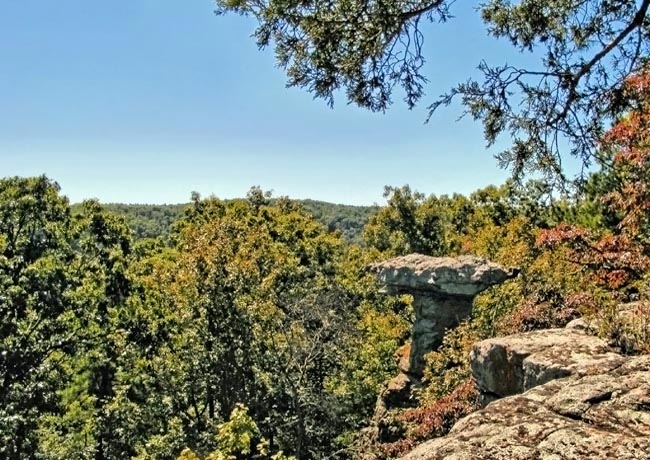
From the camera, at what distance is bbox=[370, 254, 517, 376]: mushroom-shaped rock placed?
637 inches

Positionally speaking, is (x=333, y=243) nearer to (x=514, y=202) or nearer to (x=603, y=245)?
(x=514, y=202)

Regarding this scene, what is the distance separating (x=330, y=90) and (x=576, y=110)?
85.8 inches

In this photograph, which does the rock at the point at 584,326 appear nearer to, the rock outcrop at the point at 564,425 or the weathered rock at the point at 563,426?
the rock outcrop at the point at 564,425

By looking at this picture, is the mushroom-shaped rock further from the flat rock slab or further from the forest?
the forest

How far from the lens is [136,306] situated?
781 inches

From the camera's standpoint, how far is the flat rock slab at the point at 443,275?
52.0 ft

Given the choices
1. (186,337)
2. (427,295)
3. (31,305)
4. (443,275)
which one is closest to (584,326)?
(443,275)

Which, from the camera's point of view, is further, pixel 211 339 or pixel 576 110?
pixel 211 339

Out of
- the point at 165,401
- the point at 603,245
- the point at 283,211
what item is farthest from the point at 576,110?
the point at 283,211

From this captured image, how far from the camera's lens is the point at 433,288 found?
16703 mm

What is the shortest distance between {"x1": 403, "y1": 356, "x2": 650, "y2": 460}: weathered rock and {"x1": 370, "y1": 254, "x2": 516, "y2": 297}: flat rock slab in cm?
1274

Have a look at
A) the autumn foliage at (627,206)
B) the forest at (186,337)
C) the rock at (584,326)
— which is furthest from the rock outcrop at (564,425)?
the forest at (186,337)

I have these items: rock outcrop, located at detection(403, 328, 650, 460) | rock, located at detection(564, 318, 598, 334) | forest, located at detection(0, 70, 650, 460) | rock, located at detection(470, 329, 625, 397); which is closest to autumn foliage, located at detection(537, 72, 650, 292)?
rock, located at detection(564, 318, 598, 334)

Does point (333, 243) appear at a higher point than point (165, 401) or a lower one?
higher
